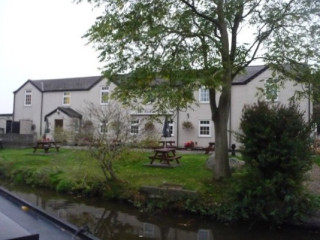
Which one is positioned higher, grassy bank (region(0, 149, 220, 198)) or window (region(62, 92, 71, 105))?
window (region(62, 92, 71, 105))

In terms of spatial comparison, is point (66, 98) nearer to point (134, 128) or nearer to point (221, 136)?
point (134, 128)

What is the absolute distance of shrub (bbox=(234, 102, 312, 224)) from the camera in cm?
888

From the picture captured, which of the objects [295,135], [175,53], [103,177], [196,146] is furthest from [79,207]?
[196,146]

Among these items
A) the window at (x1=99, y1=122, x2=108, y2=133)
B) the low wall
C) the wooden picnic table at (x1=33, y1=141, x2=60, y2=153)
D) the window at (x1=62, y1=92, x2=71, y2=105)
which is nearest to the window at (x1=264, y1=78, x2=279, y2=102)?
the window at (x1=99, y1=122, x2=108, y2=133)

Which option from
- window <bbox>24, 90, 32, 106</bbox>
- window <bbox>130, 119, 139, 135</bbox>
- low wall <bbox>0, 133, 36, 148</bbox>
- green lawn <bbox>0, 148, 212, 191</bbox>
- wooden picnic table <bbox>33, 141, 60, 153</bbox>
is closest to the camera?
green lawn <bbox>0, 148, 212, 191</bbox>

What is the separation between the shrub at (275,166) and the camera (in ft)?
29.1

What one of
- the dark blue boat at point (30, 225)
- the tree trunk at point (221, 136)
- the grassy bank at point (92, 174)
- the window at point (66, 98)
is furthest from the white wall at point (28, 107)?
the dark blue boat at point (30, 225)

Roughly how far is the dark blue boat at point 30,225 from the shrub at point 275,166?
21.3ft

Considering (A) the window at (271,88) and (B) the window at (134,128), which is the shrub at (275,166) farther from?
(B) the window at (134,128)

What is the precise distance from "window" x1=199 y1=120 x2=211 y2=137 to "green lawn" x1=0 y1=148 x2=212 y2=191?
35.7ft

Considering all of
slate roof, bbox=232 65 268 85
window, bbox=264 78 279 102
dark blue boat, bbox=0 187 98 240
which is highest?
slate roof, bbox=232 65 268 85

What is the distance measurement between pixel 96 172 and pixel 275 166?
6.48m

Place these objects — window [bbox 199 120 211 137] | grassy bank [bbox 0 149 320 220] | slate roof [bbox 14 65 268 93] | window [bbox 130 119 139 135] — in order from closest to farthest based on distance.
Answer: grassy bank [bbox 0 149 320 220] → window [bbox 130 119 139 135] → window [bbox 199 120 211 137] → slate roof [bbox 14 65 268 93]

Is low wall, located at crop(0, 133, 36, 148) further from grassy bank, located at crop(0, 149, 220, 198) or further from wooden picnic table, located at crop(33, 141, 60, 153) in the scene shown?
grassy bank, located at crop(0, 149, 220, 198)
